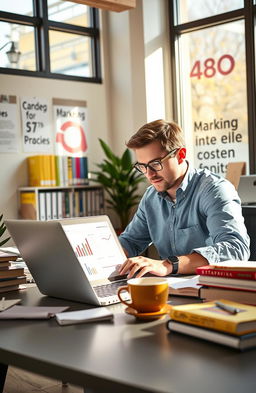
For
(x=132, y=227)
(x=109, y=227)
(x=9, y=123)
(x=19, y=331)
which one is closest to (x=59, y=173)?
(x=9, y=123)

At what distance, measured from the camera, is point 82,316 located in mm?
1434

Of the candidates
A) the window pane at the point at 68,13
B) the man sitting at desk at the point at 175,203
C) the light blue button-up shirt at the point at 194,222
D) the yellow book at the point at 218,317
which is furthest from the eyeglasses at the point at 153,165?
the window pane at the point at 68,13

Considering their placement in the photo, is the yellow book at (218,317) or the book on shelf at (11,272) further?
the book on shelf at (11,272)

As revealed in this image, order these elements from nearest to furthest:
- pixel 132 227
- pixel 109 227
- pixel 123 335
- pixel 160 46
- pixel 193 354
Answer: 1. pixel 193 354
2. pixel 123 335
3. pixel 109 227
4. pixel 132 227
5. pixel 160 46

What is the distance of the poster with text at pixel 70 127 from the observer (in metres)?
5.60

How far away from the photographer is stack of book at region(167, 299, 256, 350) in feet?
3.76

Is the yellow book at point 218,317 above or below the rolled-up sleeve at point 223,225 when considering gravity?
below

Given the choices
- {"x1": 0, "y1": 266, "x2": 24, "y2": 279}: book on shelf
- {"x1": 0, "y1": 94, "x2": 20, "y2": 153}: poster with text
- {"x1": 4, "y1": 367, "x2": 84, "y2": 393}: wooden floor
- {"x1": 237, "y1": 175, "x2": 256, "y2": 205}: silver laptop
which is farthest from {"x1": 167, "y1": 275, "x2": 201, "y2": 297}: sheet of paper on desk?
{"x1": 0, "y1": 94, "x2": 20, "y2": 153}: poster with text

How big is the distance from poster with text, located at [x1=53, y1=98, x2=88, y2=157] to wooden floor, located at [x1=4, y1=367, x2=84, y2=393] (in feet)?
9.24

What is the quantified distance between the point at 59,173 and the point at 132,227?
282cm

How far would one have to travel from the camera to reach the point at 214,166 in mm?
5516

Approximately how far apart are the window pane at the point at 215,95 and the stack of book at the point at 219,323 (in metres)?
4.11

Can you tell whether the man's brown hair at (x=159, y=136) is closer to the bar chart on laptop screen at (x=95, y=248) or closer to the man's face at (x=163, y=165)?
the man's face at (x=163, y=165)

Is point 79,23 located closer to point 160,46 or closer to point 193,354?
point 160,46
